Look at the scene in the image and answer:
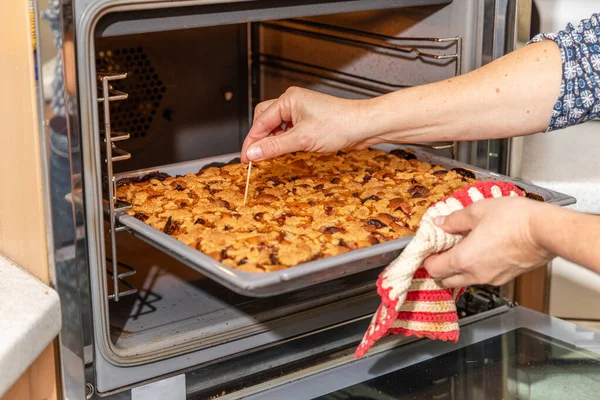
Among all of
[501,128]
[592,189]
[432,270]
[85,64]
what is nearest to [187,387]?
[432,270]

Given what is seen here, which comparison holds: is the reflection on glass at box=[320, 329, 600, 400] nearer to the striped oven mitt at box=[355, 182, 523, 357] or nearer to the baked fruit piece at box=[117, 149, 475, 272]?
the striped oven mitt at box=[355, 182, 523, 357]

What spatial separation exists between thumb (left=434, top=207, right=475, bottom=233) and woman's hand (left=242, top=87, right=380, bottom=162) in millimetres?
260

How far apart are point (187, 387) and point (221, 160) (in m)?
0.53

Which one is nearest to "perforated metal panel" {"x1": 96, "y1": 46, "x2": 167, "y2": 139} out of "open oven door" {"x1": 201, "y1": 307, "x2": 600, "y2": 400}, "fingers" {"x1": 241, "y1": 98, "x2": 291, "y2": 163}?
"fingers" {"x1": 241, "y1": 98, "x2": 291, "y2": 163}

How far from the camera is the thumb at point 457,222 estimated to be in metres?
1.21

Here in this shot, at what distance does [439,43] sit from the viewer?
1.64m

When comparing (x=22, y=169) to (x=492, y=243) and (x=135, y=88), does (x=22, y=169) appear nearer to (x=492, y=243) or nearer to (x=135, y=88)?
(x=135, y=88)

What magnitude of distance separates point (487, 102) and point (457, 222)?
29 cm

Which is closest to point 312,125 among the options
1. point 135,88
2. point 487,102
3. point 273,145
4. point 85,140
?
point 273,145

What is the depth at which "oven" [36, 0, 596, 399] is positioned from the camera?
3.74ft

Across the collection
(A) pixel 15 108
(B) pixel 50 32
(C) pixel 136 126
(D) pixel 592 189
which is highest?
(B) pixel 50 32

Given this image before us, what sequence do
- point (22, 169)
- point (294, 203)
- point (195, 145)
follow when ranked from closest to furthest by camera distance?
point (22, 169)
point (294, 203)
point (195, 145)

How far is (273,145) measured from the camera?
1.36 meters

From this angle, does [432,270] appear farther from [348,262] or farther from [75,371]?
[75,371]
